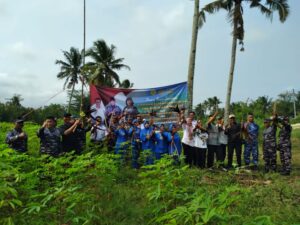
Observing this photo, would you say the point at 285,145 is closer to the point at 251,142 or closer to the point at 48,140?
the point at 251,142

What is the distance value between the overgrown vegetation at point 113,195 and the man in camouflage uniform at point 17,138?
147 centimetres

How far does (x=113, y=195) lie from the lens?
5.43 m

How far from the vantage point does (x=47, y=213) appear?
3842 mm

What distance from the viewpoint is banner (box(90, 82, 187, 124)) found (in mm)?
8906

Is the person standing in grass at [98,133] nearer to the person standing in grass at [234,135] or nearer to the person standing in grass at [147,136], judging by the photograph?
the person standing in grass at [147,136]

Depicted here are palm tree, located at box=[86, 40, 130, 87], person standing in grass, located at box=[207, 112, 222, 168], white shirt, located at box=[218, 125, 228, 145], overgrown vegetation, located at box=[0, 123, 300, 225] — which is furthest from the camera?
palm tree, located at box=[86, 40, 130, 87]

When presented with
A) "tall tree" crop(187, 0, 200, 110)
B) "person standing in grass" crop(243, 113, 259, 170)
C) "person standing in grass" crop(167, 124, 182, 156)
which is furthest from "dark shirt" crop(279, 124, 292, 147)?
"tall tree" crop(187, 0, 200, 110)

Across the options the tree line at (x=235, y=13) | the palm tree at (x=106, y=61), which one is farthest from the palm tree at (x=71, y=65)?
the tree line at (x=235, y=13)

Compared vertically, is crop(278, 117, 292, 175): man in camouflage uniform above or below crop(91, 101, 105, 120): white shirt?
below

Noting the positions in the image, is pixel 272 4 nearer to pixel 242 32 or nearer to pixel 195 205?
pixel 242 32

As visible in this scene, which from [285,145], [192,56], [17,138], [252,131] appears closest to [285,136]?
[285,145]

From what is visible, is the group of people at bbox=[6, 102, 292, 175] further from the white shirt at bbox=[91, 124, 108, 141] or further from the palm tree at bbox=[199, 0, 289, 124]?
the palm tree at bbox=[199, 0, 289, 124]

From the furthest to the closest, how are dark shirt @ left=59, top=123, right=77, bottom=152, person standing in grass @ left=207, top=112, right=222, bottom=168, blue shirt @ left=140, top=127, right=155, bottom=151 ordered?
person standing in grass @ left=207, top=112, right=222, bottom=168
blue shirt @ left=140, top=127, right=155, bottom=151
dark shirt @ left=59, top=123, right=77, bottom=152

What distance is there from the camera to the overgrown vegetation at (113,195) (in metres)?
3.68
